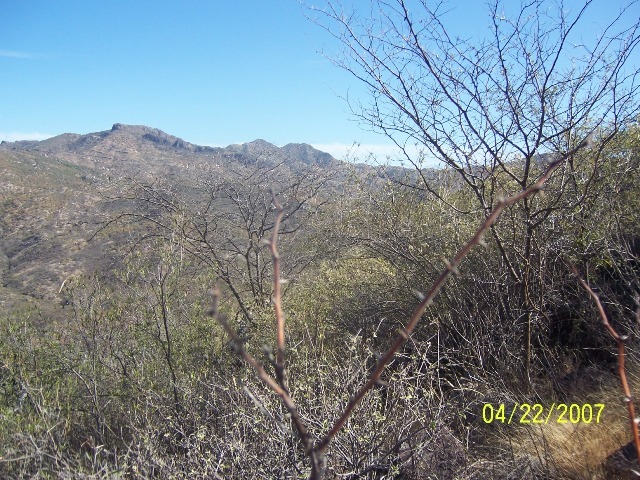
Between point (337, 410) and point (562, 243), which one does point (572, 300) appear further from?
point (337, 410)

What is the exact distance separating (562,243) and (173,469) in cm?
321

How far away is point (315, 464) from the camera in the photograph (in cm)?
65

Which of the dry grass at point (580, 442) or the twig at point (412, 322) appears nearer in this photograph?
the twig at point (412, 322)

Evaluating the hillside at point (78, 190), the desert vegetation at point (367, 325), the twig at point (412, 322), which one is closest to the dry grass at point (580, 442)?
the desert vegetation at point (367, 325)

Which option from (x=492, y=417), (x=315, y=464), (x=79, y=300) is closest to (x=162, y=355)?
(x=79, y=300)
